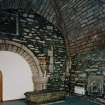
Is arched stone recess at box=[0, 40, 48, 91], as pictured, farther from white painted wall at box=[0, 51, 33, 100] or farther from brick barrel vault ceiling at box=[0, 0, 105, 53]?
brick barrel vault ceiling at box=[0, 0, 105, 53]

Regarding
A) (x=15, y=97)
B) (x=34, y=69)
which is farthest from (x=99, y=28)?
(x=15, y=97)

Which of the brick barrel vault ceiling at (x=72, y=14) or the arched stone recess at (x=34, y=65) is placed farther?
the arched stone recess at (x=34, y=65)

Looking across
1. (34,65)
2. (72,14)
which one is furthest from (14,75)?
(72,14)

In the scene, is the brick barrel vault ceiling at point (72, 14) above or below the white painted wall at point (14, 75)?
above

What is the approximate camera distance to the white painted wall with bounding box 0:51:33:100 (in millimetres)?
5199

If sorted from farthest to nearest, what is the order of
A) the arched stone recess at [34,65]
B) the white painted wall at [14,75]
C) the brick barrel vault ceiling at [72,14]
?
the arched stone recess at [34,65] < the white painted wall at [14,75] < the brick barrel vault ceiling at [72,14]

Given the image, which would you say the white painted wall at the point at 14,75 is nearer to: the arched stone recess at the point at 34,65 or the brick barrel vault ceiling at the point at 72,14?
the arched stone recess at the point at 34,65

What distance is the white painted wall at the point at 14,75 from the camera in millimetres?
5199

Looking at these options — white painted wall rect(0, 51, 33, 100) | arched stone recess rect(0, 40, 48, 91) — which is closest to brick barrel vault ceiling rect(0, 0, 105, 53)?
arched stone recess rect(0, 40, 48, 91)

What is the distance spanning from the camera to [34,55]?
5648 millimetres

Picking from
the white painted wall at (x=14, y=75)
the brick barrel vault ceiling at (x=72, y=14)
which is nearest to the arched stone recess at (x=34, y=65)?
the white painted wall at (x=14, y=75)

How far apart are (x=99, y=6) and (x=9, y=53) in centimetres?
278

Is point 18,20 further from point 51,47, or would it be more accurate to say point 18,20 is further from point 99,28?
point 99,28

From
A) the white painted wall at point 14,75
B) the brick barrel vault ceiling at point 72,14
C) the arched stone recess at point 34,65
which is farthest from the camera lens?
the arched stone recess at point 34,65
